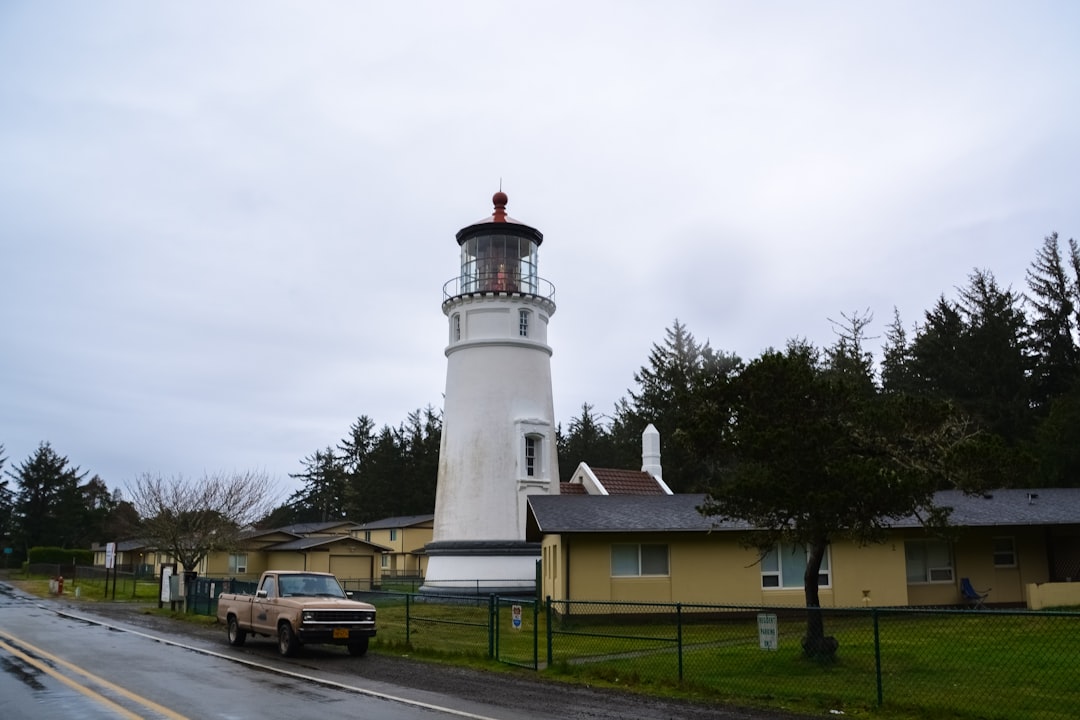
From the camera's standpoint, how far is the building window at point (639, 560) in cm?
2659

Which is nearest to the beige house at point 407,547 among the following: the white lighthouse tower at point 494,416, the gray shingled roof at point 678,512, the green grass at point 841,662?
the white lighthouse tower at point 494,416

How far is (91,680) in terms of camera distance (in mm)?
14000

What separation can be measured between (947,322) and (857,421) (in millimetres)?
50126

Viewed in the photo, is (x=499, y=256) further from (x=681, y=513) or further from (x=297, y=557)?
(x=297, y=557)

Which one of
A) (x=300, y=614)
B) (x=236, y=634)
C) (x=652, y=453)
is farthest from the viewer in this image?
(x=652, y=453)

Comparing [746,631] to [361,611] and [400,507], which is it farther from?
[400,507]

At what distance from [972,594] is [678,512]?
8.82 meters

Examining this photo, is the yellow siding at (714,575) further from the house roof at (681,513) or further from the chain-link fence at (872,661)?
the chain-link fence at (872,661)

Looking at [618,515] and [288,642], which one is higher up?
[618,515]

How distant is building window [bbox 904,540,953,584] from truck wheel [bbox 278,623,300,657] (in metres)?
18.3

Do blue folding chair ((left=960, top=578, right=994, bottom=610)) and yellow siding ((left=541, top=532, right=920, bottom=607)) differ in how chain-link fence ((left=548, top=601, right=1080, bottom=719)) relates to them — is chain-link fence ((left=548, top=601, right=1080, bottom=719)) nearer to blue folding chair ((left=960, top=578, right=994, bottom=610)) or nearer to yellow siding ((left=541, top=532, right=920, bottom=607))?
yellow siding ((left=541, top=532, right=920, bottom=607))

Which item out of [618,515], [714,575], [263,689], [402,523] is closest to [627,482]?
[618,515]

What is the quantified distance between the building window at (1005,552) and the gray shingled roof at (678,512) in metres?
0.98

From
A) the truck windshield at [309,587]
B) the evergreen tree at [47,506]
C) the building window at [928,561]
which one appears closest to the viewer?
the truck windshield at [309,587]
